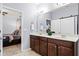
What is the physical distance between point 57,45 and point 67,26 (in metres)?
0.43

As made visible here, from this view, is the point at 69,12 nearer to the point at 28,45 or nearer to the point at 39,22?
the point at 39,22

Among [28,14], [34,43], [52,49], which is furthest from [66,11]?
[34,43]

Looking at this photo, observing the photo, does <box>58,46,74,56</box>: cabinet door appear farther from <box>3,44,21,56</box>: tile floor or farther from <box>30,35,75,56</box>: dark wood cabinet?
<box>3,44,21,56</box>: tile floor

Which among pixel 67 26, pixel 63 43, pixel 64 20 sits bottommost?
pixel 63 43

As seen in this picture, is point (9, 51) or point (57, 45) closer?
point (57, 45)

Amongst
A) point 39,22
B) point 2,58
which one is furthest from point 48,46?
point 2,58

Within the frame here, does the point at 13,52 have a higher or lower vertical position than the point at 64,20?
lower

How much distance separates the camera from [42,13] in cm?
202

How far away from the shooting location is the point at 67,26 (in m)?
1.61

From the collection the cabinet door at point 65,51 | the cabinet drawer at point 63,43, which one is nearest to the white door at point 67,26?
the cabinet drawer at point 63,43

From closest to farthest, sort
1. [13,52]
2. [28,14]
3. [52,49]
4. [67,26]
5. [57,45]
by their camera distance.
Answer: [67,26]
[57,45]
[52,49]
[13,52]
[28,14]

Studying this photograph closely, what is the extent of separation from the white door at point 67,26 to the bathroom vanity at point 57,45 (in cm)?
9

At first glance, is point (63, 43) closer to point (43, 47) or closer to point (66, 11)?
point (66, 11)

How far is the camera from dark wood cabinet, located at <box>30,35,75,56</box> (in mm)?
1587
